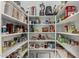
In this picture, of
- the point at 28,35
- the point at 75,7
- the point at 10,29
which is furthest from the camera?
the point at 28,35

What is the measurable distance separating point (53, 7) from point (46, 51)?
154 cm

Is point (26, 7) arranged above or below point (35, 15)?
above

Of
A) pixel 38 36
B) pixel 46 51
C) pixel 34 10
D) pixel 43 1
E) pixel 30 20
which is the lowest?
pixel 46 51

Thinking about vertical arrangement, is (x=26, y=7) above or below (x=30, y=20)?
above

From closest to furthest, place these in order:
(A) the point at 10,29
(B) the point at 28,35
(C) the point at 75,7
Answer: (A) the point at 10,29, (C) the point at 75,7, (B) the point at 28,35

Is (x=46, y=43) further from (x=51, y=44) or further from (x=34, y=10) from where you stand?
(x=34, y=10)

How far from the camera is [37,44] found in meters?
4.87

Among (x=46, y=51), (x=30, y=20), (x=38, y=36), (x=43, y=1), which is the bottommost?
(x=46, y=51)

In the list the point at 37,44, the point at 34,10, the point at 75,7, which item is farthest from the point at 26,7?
the point at 75,7

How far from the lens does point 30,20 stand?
16.2 ft

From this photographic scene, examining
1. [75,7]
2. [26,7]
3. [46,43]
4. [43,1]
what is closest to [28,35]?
[46,43]

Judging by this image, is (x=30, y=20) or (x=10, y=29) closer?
(x=10, y=29)

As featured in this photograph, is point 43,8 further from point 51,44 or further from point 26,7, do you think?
point 51,44

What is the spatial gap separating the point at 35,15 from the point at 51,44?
111cm
